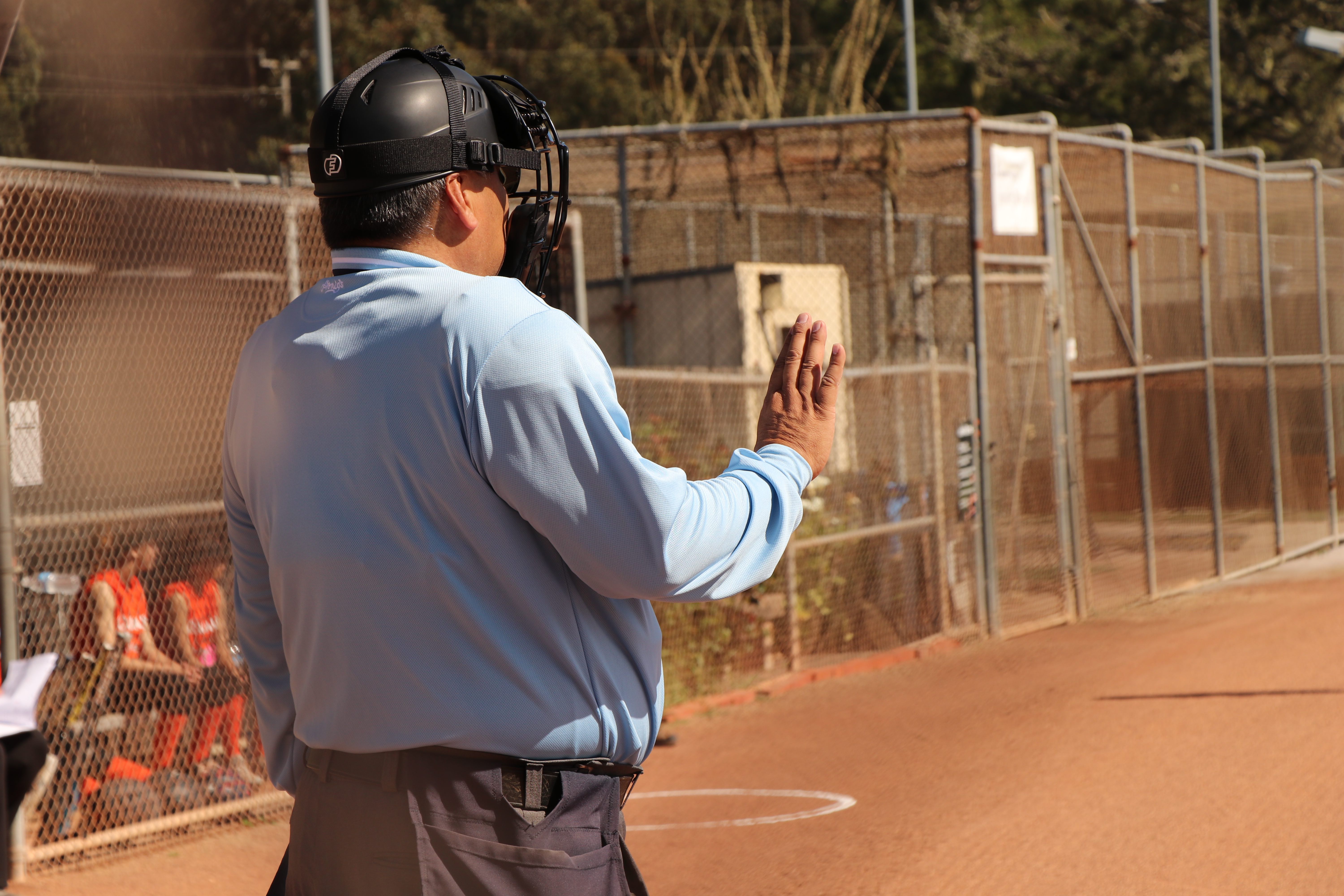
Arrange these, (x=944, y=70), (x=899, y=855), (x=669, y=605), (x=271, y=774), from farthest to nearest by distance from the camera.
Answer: (x=944, y=70), (x=669, y=605), (x=899, y=855), (x=271, y=774)

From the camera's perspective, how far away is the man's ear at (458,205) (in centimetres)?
196

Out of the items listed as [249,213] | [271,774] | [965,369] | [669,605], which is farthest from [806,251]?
[271,774]

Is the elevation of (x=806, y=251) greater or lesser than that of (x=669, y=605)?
greater

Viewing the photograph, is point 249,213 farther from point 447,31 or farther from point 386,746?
point 447,31

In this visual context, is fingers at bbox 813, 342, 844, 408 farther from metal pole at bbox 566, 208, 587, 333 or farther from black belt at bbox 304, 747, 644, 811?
metal pole at bbox 566, 208, 587, 333

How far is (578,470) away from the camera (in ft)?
5.60

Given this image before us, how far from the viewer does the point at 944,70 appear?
33.3 m

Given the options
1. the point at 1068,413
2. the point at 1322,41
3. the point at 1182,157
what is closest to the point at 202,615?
the point at 1068,413

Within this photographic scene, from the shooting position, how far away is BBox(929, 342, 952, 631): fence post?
1005 centimetres

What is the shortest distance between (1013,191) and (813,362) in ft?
28.2

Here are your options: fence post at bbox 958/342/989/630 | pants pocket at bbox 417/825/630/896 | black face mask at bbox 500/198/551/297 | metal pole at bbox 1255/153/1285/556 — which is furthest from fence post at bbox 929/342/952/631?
pants pocket at bbox 417/825/630/896

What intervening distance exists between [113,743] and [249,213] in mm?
2533

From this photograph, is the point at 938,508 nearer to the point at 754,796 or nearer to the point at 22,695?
the point at 754,796

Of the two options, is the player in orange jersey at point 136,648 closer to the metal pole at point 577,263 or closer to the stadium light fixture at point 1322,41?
the metal pole at point 577,263
